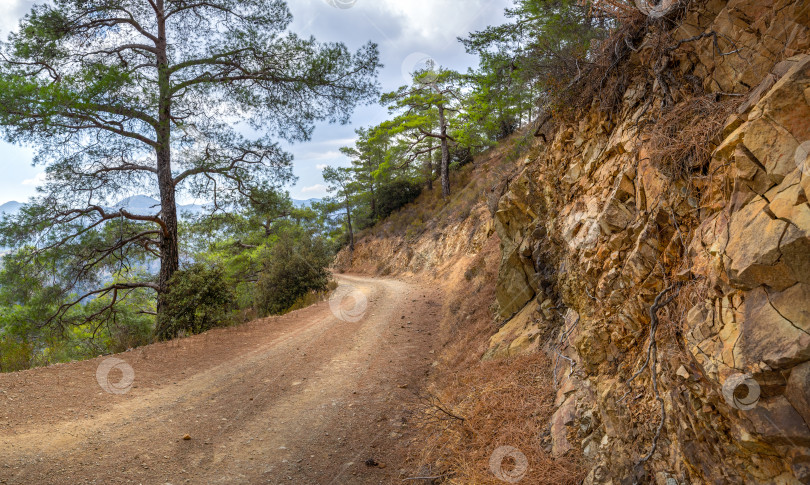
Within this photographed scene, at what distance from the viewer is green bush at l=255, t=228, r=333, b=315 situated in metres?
15.1

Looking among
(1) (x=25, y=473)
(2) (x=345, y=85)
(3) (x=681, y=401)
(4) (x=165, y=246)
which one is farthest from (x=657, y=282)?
(4) (x=165, y=246)

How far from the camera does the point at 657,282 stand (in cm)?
314

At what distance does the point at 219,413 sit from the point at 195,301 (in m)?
5.44

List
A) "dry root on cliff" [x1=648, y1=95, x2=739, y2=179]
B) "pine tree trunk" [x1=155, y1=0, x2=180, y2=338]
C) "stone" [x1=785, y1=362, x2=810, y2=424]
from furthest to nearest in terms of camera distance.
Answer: "pine tree trunk" [x1=155, y1=0, x2=180, y2=338]
"dry root on cliff" [x1=648, y1=95, x2=739, y2=179]
"stone" [x1=785, y1=362, x2=810, y2=424]

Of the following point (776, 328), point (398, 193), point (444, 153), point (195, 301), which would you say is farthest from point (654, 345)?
point (398, 193)

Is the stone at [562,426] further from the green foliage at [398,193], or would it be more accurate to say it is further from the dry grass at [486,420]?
the green foliage at [398,193]

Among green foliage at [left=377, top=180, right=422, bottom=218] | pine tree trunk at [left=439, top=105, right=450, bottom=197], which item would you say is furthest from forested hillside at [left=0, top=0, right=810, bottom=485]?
green foliage at [left=377, top=180, right=422, bottom=218]

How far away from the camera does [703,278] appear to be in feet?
8.43

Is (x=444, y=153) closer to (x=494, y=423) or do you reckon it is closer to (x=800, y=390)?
(x=494, y=423)

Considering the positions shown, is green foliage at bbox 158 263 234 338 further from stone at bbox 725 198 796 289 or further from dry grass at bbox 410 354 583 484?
stone at bbox 725 198 796 289

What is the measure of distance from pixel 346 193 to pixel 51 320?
24852 millimetres

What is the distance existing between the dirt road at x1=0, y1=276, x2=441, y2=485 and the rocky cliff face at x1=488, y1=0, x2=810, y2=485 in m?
2.51

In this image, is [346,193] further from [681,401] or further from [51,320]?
[681,401]

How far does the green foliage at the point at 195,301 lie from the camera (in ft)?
31.9
